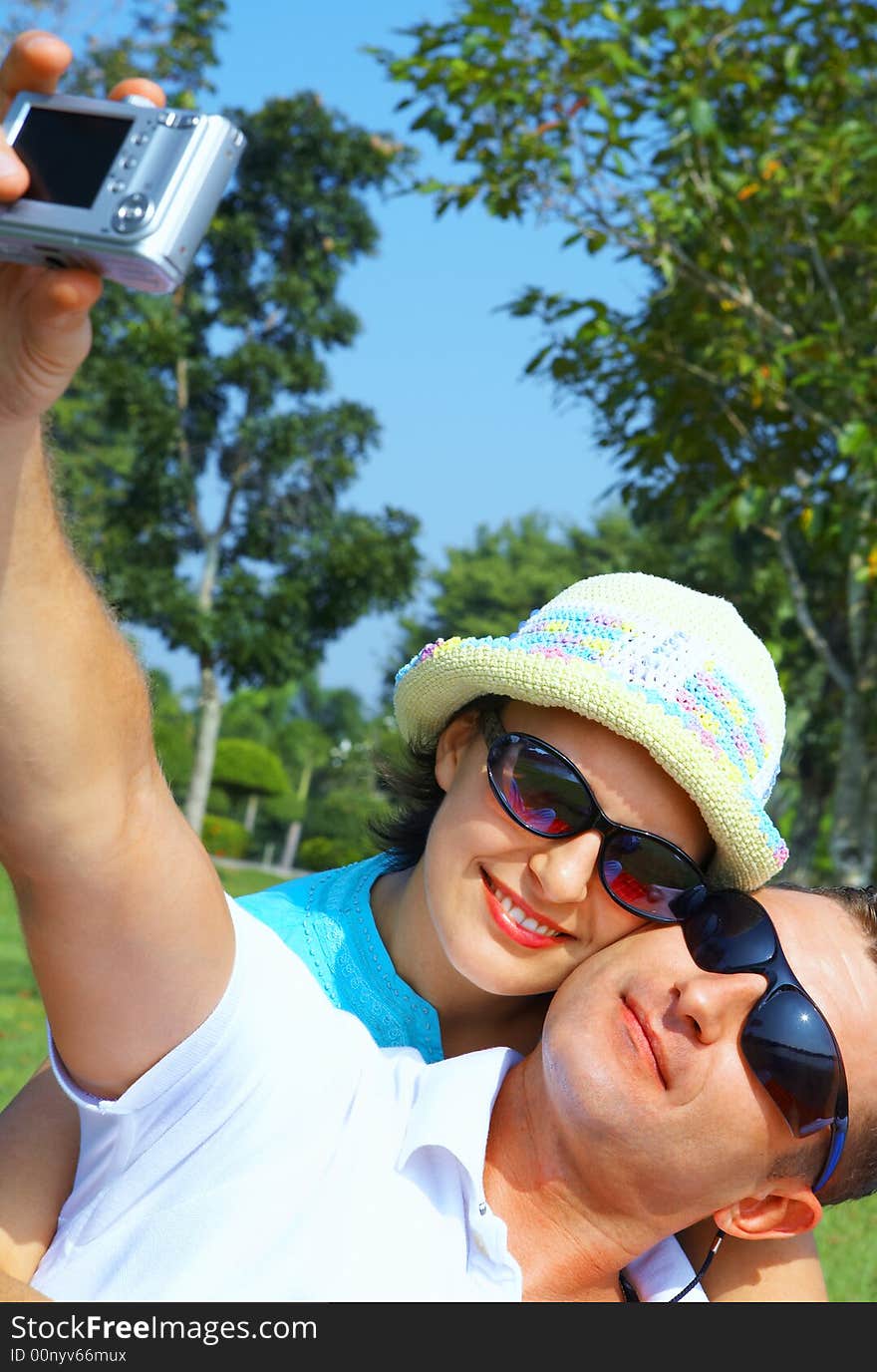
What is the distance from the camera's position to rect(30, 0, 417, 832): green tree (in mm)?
18016

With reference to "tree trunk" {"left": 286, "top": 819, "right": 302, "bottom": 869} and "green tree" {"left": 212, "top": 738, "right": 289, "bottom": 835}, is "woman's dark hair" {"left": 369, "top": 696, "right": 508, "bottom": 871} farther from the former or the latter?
"green tree" {"left": 212, "top": 738, "right": 289, "bottom": 835}

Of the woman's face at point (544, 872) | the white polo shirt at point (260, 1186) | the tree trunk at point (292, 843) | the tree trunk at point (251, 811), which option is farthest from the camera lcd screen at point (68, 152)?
the tree trunk at point (251, 811)

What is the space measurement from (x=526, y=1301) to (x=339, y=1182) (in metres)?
0.43

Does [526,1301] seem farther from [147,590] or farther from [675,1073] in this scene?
[147,590]

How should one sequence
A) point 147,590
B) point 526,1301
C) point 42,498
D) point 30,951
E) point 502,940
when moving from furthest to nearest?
point 147,590 < point 502,940 < point 526,1301 < point 30,951 < point 42,498

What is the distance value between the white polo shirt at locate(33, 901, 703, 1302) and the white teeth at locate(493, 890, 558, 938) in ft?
1.28

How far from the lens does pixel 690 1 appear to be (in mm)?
8016

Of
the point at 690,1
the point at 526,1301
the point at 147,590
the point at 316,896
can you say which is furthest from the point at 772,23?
the point at 147,590

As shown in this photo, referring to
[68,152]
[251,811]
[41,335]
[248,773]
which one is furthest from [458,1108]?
[251,811]

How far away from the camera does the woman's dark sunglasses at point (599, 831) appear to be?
234 cm

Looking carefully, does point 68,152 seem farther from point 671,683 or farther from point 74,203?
point 671,683

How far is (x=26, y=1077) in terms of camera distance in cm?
690

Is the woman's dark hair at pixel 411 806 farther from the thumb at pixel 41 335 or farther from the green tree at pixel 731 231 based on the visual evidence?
the green tree at pixel 731 231

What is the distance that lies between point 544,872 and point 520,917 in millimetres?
109
